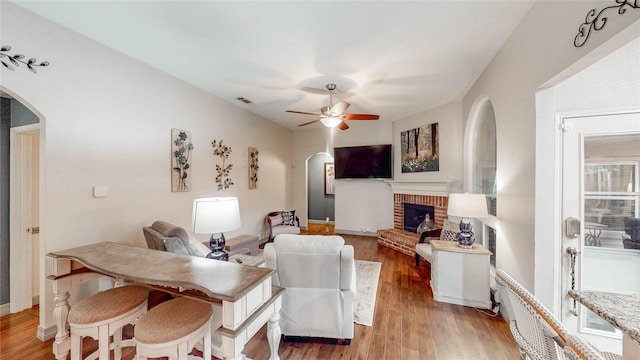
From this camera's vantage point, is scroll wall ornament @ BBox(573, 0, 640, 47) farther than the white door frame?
No

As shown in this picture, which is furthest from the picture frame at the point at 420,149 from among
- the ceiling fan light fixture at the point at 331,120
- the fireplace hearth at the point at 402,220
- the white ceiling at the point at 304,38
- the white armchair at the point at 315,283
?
the white armchair at the point at 315,283

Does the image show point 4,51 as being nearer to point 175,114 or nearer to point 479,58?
point 175,114

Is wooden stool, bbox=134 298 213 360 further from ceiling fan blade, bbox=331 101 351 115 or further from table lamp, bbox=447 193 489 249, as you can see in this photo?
ceiling fan blade, bbox=331 101 351 115

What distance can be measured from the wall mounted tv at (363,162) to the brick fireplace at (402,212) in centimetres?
51

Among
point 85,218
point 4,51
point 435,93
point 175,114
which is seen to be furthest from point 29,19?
point 435,93

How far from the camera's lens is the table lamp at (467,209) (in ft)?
8.47

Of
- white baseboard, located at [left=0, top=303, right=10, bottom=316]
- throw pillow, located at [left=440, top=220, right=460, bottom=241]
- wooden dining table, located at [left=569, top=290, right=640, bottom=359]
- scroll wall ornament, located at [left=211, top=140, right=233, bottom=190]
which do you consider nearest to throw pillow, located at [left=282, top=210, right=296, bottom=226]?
scroll wall ornament, located at [left=211, top=140, right=233, bottom=190]

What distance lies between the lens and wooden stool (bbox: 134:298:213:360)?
1.19 metres

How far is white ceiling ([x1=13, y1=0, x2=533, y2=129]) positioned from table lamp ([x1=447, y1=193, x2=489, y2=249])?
5.22ft

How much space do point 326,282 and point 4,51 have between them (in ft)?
10.1

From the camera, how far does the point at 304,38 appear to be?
7.38 ft

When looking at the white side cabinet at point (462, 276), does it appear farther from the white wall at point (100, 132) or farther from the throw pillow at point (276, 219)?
the white wall at point (100, 132)

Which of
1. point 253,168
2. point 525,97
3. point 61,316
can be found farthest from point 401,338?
point 253,168

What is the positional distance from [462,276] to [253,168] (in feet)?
12.8
